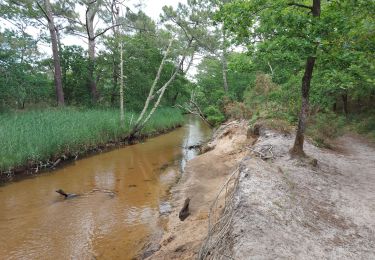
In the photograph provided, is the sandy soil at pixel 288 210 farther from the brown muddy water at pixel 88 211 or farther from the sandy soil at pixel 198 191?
the brown muddy water at pixel 88 211

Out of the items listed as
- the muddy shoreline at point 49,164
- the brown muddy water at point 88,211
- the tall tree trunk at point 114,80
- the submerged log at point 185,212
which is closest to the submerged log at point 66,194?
the brown muddy water at point 88,211

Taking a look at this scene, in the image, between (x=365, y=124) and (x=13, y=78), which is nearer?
(x=365, y=124)

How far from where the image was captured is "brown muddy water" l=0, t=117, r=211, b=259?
16.1 feet

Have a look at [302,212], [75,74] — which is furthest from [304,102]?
[75,74]

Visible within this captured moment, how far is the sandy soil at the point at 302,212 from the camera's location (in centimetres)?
292

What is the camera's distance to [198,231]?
4.47 metres

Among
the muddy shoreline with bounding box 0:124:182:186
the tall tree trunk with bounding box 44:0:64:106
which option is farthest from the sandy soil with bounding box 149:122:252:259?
the tall tree trunk with bounding box 44:0:64:106

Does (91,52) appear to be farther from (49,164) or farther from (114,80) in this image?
(49,164)

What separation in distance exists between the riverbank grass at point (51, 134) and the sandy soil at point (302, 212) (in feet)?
21.1

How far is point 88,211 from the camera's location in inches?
250

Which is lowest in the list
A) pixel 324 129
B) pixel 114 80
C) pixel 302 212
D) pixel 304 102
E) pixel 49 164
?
pixel 49 164

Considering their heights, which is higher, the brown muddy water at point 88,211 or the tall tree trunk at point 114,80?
the tall tree trunk at point 114,80

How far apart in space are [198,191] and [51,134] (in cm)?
538

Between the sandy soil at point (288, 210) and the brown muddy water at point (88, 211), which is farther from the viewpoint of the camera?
the brown muddy water at point (88, 211)
